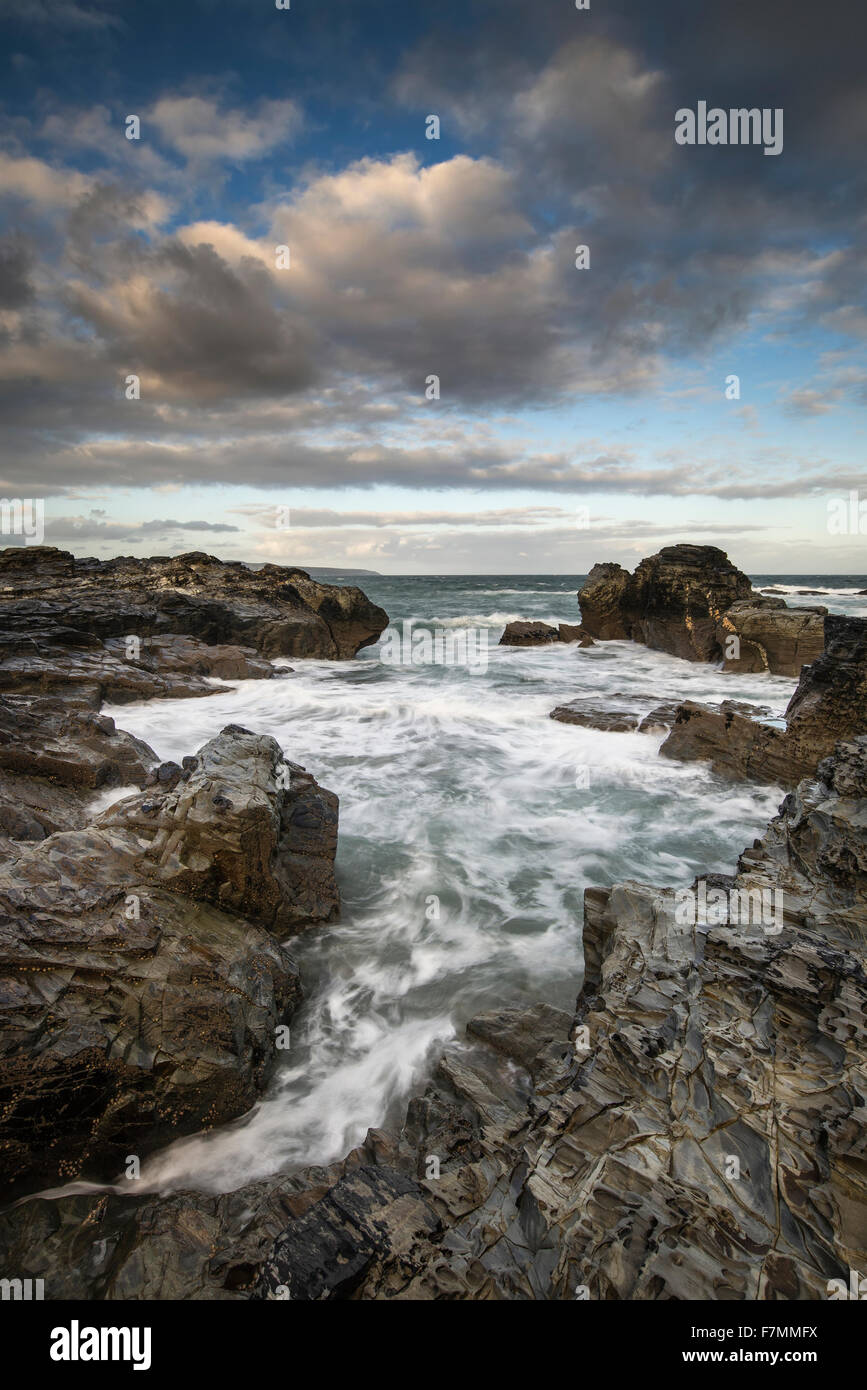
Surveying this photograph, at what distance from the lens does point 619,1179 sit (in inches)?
108

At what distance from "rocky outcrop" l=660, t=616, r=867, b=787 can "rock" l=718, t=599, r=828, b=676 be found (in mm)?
10687

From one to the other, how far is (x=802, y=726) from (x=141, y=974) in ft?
34.8

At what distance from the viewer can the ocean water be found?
488 cm

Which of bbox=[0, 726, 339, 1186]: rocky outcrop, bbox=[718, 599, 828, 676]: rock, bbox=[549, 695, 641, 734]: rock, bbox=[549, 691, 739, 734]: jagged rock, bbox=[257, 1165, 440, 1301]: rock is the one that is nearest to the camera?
bbox=[257, 1165, 440, 1301]: rock

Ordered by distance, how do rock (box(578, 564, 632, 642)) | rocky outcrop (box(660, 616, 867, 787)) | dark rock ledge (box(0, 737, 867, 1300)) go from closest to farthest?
1. dark rock ledge (box(0, 737, 867, 1300))
2. rocky outcrop (box(660, 616, 867, 787))
3. rock (box(578, 564, 632, 642))

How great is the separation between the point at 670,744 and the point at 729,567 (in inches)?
673

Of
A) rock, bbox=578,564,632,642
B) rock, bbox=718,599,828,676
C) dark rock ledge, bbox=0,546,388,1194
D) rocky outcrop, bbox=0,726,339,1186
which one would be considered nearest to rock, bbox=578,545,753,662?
rock, bbox=578,564,632,642

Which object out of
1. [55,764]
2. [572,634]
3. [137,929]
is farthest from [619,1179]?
[572,634]

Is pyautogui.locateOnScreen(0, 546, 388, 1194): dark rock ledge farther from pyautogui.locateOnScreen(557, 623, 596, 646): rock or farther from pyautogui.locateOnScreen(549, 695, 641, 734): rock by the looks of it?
pyautogui.locateOnScreen(557, 623, 596, 646): rock

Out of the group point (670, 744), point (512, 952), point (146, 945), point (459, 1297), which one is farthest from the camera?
point (670, 744)

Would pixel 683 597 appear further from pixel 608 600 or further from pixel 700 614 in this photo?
pixel 608 600

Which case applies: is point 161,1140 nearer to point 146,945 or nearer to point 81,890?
point 146,945
